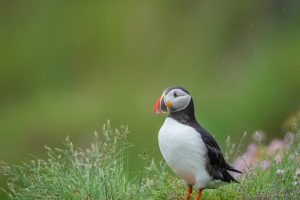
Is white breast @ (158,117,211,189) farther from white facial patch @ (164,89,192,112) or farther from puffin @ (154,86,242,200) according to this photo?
white facial patch @ (164,89,192,112)

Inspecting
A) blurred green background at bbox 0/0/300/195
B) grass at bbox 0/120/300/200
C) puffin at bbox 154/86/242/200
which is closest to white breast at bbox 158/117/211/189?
puffin at bbox 154/86/242/200

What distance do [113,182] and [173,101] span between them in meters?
0.95

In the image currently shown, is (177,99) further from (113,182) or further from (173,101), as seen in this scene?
(113,182)

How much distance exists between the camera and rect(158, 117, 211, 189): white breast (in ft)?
25.5

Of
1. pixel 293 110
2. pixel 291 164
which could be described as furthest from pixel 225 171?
pixel 293 110

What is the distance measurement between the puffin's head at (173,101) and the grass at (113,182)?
1.11 feet

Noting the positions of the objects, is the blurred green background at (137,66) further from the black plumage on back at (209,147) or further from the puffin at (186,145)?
the puffin at (186,145)

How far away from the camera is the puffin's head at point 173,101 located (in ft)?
26.0

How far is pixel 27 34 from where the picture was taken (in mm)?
24016

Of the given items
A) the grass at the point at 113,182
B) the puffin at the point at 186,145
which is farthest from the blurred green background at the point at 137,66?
the puffin at the point at 186,145

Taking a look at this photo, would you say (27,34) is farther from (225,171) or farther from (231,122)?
(225,171)

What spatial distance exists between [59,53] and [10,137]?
382 cm

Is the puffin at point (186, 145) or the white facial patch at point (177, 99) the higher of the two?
the white facial patch at point (177, 99)

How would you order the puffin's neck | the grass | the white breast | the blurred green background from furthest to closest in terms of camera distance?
the blurred green background
the grass
the puffin's neck
the white breast
